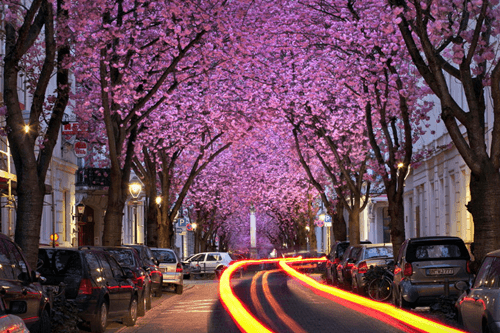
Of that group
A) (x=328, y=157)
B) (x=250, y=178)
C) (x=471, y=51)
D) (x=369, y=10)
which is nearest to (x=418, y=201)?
(x=328, y=157)

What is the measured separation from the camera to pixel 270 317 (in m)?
19.1

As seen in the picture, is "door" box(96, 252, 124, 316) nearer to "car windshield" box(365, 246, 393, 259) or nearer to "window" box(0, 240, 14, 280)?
"window" box(0, 240, 14, 280)

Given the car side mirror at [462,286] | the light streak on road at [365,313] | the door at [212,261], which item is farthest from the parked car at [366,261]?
the door at [212,261]

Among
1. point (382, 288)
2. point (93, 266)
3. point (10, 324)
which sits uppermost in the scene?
point (93, 266)

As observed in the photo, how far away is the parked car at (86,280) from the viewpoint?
15492mm

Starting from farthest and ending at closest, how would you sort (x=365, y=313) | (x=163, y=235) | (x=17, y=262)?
(x=163, y=235), (x=365, y=313), (x=17, y=262)

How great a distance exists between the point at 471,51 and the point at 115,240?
12.7 meters

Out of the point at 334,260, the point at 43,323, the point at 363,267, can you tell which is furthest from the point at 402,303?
the point at 334,260

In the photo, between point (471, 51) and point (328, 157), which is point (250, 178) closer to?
point (328, 157)

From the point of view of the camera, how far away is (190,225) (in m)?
59.9

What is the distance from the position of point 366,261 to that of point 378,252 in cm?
153

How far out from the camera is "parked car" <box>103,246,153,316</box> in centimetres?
2095

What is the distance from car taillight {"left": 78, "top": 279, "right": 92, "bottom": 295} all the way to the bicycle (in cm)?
1047

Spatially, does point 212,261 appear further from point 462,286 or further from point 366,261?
point 462,286
